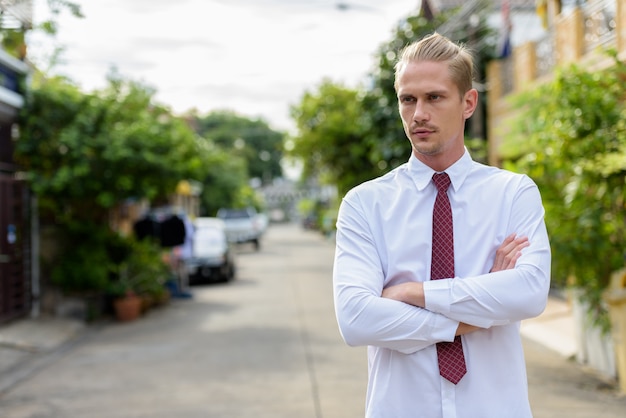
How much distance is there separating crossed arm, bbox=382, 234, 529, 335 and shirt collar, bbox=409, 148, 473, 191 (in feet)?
0.75

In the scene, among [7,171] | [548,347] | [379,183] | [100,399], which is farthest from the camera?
[7,171]

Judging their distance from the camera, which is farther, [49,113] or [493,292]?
[49,113]

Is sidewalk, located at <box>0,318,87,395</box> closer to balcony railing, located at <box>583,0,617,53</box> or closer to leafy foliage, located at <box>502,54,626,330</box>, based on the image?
leafy foliage, located at <box>502,54,626,330</box>

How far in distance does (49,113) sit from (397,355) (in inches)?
436

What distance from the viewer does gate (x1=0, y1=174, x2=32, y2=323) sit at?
11250mm

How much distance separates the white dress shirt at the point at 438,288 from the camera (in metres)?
2.15

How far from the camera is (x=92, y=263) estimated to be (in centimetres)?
1265

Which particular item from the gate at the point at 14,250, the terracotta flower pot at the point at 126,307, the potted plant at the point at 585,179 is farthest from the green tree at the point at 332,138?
the potted plant at the point at 585,179

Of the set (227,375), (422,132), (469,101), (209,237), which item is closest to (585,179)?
(227,375)

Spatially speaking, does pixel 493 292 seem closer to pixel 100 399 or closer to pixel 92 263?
pixel 100 399

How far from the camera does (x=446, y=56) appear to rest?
7.20 feet

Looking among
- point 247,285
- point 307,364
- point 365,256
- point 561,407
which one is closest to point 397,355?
point 365,256

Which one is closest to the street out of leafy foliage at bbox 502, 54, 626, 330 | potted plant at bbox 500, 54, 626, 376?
potted plant at bbox 500, 54, 626, 376

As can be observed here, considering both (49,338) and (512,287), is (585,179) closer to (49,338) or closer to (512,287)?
(512,287)
